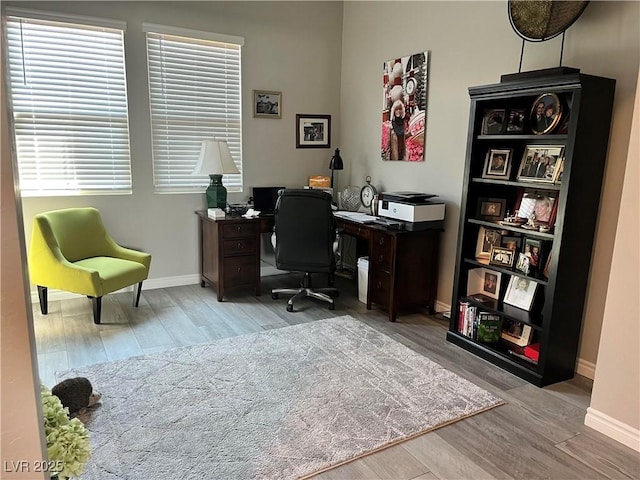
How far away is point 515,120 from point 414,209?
96cm

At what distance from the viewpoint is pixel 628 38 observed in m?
2.57

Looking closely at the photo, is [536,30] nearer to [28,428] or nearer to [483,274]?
[483,274]

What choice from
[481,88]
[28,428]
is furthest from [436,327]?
[28,428]

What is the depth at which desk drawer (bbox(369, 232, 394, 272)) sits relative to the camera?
3.64m

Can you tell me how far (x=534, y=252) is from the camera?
290 centimetres

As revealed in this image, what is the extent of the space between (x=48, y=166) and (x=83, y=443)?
10.6 ft

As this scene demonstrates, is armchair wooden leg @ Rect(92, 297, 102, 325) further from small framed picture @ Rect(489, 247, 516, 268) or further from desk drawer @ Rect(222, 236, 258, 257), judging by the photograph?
small framed picture @ Rect(489, 247, 516, 268)

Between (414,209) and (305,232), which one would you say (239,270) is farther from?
(414,209)

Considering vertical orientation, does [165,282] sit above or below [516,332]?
below

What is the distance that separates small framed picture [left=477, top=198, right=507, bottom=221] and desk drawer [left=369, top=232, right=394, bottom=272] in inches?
27.3


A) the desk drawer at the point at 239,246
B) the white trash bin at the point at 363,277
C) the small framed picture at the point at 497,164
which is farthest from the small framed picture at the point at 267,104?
the small framed picture at the point at 497,164

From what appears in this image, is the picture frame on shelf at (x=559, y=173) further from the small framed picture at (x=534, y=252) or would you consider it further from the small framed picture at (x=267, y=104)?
the small framed picture at (x=267, y=104)

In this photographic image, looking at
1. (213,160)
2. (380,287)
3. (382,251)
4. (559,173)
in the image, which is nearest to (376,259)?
(382,251)

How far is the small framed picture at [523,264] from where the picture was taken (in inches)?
114
